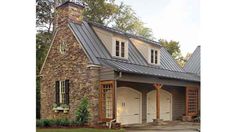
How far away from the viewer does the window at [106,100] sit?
A: 6.48 metres

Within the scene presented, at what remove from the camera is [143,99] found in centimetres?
799

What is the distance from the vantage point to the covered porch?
257 inches

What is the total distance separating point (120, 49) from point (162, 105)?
2420mm

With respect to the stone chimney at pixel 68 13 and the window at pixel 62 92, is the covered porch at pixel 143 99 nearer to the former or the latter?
the window at pixel 62 92

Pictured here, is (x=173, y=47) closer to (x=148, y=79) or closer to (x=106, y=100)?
(x=148, y=79)

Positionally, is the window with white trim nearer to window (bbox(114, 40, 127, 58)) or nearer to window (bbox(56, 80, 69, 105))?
window (bbox(56, 80, 69, 105))

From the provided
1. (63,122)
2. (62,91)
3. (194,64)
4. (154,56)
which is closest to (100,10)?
(154,56)

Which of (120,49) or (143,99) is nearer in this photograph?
(120,49)

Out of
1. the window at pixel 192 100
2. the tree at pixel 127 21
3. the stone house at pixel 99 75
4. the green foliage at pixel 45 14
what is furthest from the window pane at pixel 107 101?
the tree at pixel 127 21

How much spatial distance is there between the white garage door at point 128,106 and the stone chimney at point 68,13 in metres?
2.21

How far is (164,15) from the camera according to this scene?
7.38 metres
